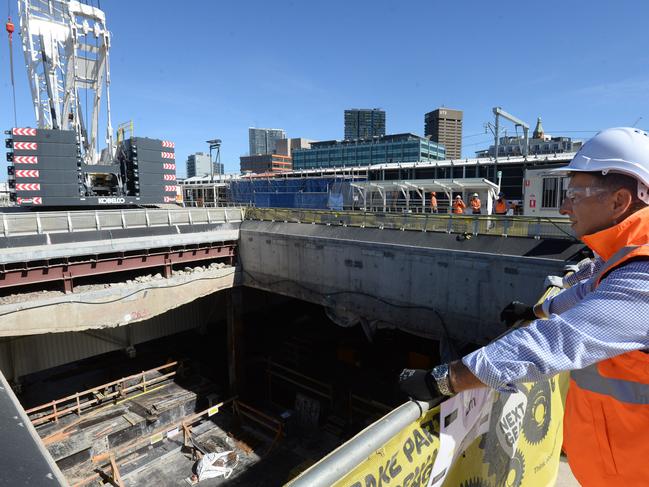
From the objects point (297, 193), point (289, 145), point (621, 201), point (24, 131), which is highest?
point (289, 145)

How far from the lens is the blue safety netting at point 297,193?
1241 inches

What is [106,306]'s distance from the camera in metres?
14.7

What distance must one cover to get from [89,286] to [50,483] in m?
15.5

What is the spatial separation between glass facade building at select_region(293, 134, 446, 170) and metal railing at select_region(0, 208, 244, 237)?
103 metres

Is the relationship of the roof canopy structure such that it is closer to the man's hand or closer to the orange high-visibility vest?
the man's hand

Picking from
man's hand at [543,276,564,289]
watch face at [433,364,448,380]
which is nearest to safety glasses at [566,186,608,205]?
watch face at [433,364,448,380]

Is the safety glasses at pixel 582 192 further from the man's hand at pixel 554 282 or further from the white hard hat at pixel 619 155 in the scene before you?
the man's hand at pixel 554 282

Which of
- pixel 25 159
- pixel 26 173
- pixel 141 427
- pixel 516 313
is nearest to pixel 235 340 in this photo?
pixel 141 427

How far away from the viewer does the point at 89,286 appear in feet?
48.7

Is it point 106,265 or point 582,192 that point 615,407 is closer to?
point 582,192

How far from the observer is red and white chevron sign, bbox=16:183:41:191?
1703 cm

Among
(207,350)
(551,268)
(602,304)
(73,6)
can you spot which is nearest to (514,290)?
(551,268)

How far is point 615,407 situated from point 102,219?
54.6 ft

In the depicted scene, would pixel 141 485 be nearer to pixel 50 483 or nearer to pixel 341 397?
pixel 341 397
